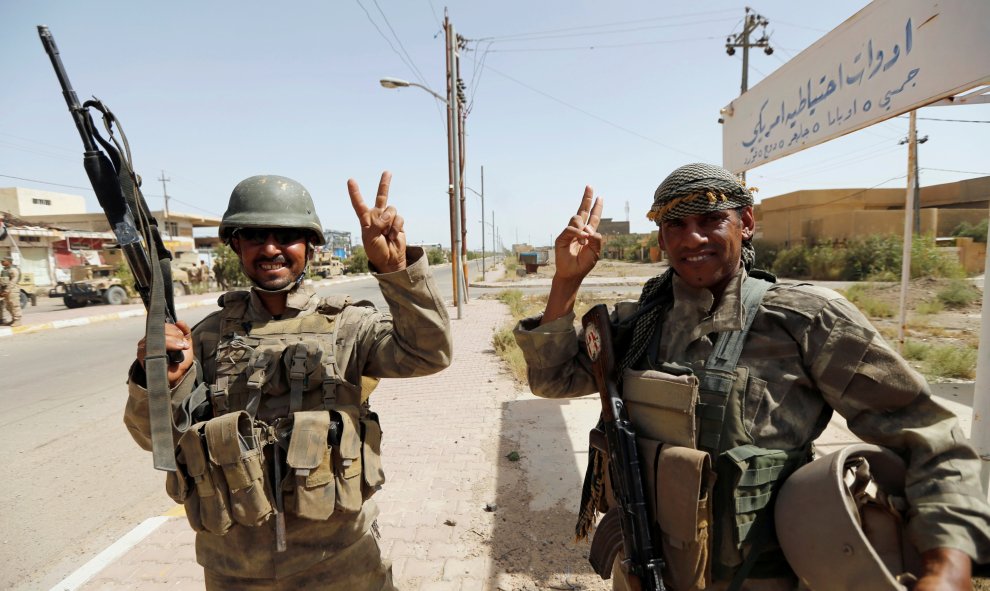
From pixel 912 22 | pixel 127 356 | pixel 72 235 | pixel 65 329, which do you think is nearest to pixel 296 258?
pixel 912 22

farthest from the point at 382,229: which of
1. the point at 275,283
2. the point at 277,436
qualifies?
the point at 277,436

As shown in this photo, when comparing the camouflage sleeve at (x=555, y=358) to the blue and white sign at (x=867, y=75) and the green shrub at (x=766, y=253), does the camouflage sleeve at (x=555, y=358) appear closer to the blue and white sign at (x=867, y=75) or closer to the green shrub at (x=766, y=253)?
the blue and white sign at (x=867, y=75)

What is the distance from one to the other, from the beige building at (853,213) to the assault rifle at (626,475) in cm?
2579

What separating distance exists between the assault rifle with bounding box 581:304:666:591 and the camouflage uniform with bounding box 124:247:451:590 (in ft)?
1.70

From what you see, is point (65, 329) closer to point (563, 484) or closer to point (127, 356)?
point (127, 356)

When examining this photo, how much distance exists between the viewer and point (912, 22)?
305 cm

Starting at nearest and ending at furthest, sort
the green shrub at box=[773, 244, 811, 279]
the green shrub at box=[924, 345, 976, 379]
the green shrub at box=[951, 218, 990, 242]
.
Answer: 1. the green shrub at box=[924, 345, 976, 379]
2. the green shrub at box=[951, 218, 990, 242]
3. the green shrub at box=[773, 244, 811, 279]

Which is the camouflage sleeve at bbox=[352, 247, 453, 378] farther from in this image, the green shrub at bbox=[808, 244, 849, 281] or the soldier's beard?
the green shrub at bbox=[808, 244, 849, 281]

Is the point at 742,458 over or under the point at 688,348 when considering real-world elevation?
under

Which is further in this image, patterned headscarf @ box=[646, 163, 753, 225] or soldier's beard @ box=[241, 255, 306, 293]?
soldier's beard @ box=[241, 255, 306, 293]

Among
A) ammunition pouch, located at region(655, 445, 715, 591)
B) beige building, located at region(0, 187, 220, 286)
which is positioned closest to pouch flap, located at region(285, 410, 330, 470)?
ammunition pouch, located at region(655, 445, 715, 591)

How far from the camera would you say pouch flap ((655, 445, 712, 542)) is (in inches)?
49.2

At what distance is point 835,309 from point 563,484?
2474 mm

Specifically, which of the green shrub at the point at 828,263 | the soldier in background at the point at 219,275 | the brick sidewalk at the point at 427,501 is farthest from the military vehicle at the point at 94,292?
the green shrub at the point at 828,263
